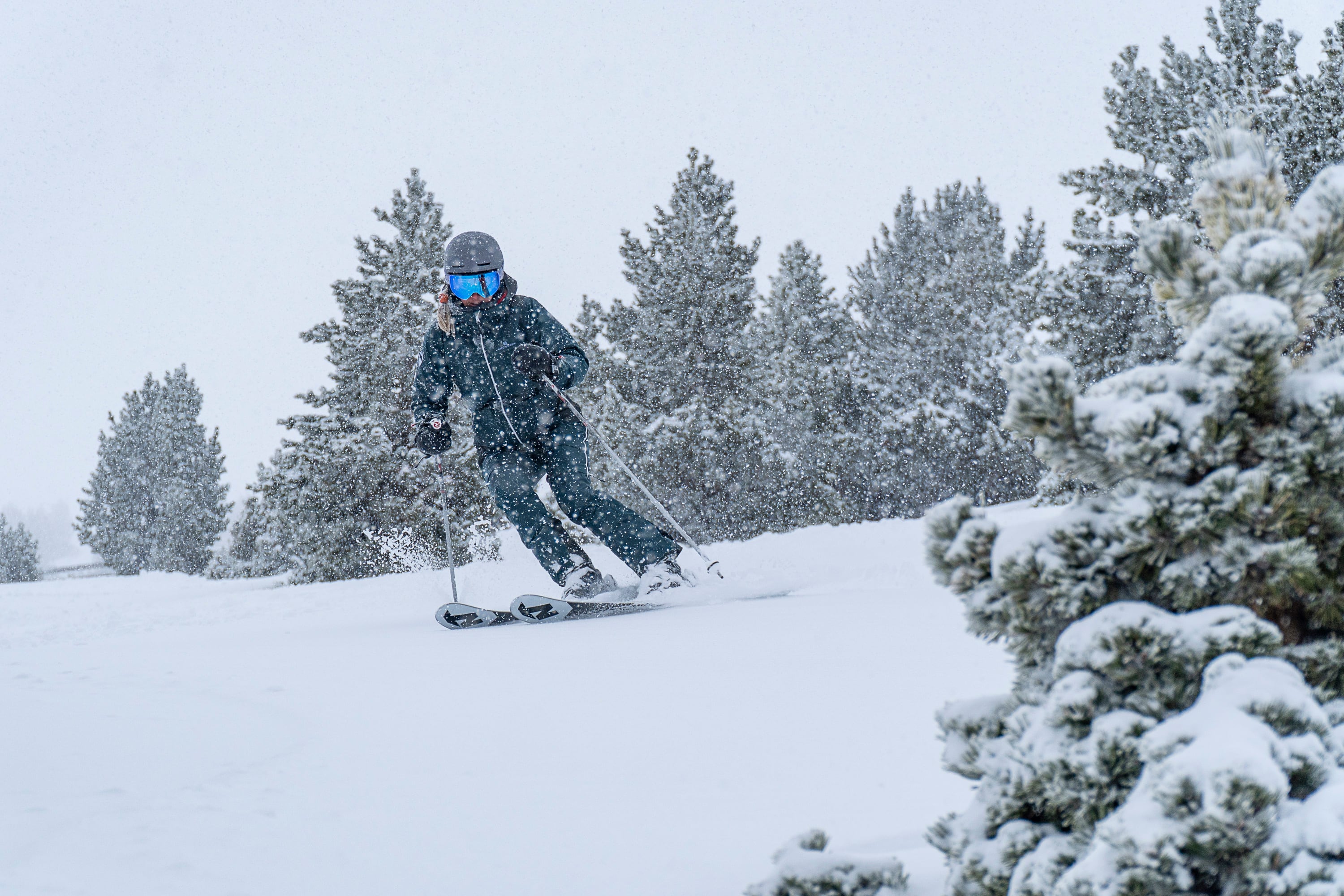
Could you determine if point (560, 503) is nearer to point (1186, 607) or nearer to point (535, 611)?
point (535, 611)

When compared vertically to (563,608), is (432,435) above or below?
above

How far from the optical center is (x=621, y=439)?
87.3ft

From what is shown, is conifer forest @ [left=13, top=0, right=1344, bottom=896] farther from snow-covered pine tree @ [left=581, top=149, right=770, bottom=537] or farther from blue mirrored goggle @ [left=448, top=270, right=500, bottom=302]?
snow-covered pine tree @ [left=581, top=149, right=770, bottom=537]

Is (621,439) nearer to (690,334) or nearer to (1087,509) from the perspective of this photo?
(690,334)

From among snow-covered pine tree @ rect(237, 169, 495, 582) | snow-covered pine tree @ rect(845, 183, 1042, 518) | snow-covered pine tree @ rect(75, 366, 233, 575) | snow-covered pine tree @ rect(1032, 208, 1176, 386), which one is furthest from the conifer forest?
snow-covered pine tree @ rect(75, 366, 233, 575)

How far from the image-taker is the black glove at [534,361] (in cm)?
544

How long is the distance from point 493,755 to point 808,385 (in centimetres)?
3145

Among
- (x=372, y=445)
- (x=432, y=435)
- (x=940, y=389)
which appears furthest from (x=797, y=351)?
(x=432, y=435)

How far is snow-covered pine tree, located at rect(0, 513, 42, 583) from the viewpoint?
49969 mm

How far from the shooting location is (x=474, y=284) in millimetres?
5496

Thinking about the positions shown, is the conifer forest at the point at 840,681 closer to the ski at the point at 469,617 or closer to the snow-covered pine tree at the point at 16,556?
the ski at the point at 469,617

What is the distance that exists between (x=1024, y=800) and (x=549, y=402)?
4.69m

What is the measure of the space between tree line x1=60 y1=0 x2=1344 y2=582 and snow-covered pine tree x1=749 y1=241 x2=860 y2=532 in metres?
0.09

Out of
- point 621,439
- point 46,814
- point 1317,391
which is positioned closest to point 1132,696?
point 1317,391
